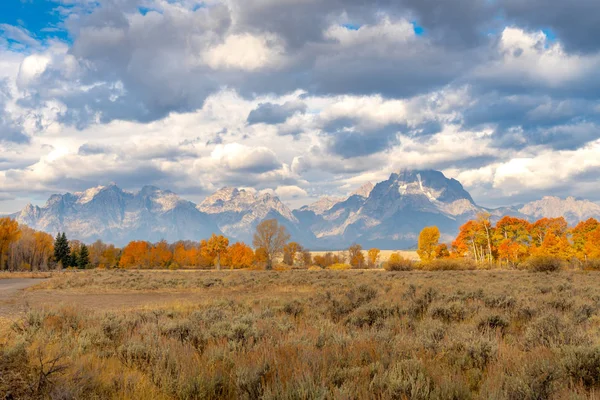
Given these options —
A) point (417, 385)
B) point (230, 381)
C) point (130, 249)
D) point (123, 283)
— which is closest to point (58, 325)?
point (230, 381)

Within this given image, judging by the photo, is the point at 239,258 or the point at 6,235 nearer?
the point at 6,235

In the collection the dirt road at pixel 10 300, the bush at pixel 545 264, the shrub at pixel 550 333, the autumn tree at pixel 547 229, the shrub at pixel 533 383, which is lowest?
the bush at pixel 545 264

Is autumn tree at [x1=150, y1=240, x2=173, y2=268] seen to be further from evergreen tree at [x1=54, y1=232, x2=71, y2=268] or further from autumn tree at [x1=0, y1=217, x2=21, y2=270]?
autumn tree at [x1=0, y1=217, x2=21, y2=270]

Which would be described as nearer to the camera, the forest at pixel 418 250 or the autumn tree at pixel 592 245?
the autumn tree at pixel 592 245

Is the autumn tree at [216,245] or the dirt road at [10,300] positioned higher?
the autumn tree at [216,245]

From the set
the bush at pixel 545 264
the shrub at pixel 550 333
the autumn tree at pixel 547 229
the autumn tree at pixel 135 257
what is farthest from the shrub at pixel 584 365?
the autumn tree at pixel 135 257

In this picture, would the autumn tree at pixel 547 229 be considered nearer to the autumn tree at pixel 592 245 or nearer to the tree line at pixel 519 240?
the tree line at pixel 519 240

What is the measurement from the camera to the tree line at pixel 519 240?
65.2 metres

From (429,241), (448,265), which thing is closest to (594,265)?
(448,265)

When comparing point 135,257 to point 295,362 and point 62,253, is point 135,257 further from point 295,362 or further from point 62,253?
point 295,362

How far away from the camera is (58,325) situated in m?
10.2

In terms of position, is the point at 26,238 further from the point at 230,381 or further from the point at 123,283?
the point at 230,381

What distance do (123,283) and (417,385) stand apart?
35.0 meters

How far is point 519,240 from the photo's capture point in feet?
252
